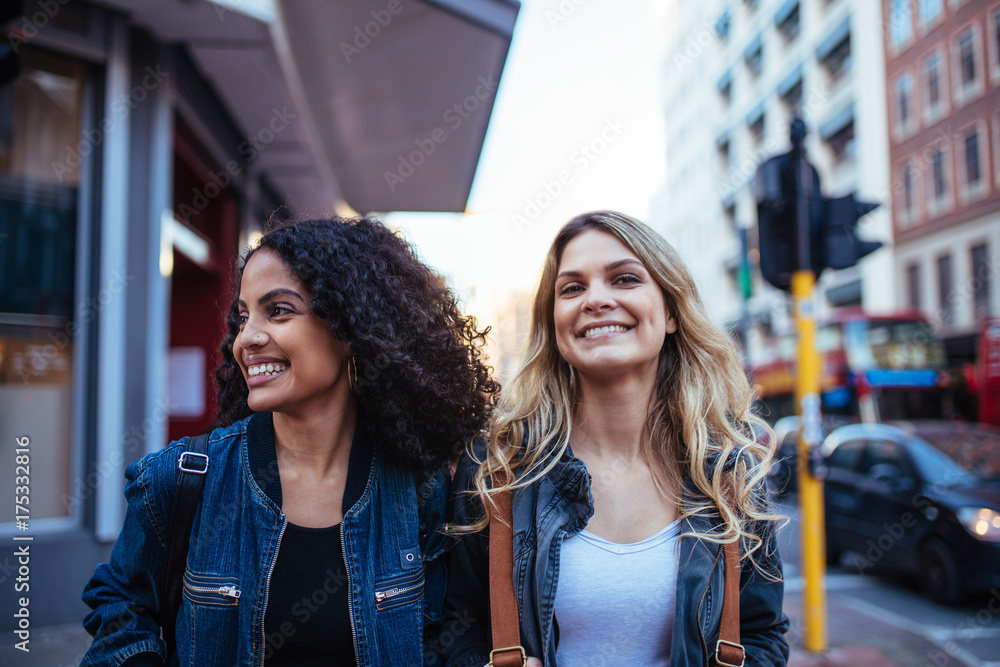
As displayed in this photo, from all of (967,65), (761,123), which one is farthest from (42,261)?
(761,123)

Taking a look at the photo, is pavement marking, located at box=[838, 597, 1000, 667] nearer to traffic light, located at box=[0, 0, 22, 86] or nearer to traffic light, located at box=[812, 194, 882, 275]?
traffic light, located at box=[812, 194, 882, 275]

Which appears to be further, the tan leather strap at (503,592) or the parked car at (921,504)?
the parked car at (921,504)

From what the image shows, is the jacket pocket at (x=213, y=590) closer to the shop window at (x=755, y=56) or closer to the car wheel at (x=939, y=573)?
the car wheel at (x=939, y=573)

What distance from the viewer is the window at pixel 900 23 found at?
2489cm

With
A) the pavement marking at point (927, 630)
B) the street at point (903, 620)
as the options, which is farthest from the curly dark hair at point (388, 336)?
the pavement marking at point (927, 630)

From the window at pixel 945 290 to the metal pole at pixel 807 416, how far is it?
22042 millimetres

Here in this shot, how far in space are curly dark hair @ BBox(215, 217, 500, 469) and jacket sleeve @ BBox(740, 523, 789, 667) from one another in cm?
95

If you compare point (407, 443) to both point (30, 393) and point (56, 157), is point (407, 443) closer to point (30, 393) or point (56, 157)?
point (30, 393)

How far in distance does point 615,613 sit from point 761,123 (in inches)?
1497

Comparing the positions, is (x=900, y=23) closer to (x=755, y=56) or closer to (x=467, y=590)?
(x=755, y=56)

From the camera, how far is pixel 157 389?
533 centimetres

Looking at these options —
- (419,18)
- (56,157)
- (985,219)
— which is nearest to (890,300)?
(985,219)

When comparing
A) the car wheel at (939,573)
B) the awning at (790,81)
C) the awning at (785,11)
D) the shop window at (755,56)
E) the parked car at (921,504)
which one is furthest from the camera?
the shop window at (755,56)

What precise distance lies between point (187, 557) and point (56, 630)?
347 cm
